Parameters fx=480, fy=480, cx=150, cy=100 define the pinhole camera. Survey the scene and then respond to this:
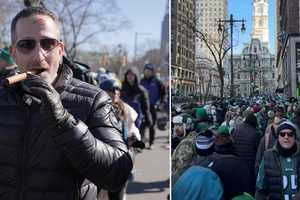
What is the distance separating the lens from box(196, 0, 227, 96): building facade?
11.0 feet

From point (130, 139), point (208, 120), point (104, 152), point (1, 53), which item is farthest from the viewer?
point (130, 139)

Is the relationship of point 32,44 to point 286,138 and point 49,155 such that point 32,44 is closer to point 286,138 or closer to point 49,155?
point 49,155

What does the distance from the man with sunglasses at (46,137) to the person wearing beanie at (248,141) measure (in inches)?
72.2

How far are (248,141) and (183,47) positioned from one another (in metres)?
0.79

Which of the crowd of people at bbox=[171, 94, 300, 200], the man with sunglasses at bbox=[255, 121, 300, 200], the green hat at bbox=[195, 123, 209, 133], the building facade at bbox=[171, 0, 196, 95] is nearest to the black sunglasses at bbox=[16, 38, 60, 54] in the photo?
the building facade at bbox=[171, 0, 196, 95]

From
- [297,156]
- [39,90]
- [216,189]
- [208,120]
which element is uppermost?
[39,90]

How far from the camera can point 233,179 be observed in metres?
3.25

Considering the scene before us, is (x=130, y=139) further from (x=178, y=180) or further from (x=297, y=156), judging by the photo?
(x=297, y=156)

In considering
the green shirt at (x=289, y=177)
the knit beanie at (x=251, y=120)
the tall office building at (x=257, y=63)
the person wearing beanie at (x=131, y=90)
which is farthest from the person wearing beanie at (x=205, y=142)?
the person wearing beanie at (x=131, y=90)

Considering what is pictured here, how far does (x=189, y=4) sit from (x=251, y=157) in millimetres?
1160

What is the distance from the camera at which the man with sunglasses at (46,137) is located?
1.49m

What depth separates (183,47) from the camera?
327 cm

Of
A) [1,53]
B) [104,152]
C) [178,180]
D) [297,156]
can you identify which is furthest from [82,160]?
[1,53]

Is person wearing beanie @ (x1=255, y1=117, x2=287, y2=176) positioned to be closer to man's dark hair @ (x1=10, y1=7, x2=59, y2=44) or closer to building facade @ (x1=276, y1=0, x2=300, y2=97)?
building facade @ (x1=276, y1=0, x2=300, y2=97)
